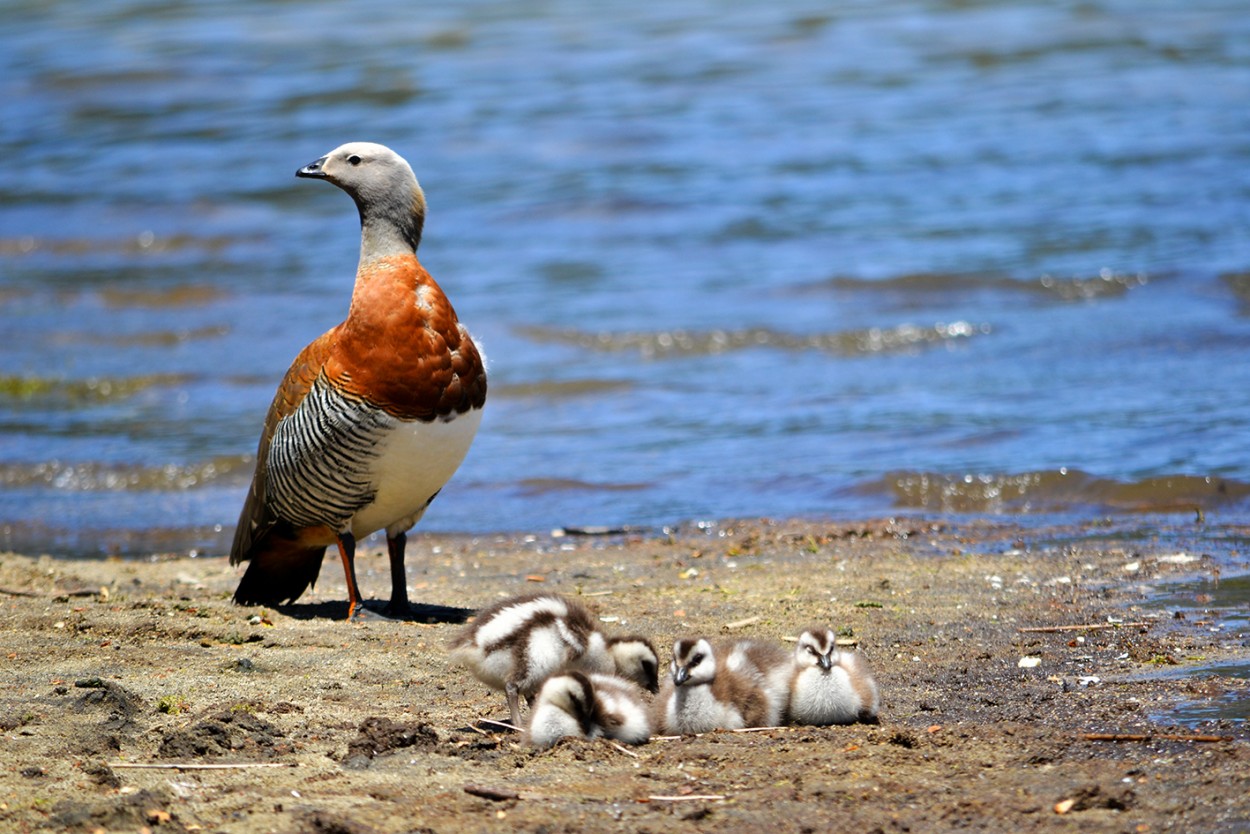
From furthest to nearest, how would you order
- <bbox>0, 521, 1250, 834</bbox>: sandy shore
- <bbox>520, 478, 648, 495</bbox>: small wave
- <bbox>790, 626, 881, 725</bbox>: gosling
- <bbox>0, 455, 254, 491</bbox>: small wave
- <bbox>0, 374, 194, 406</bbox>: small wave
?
<bbox>0, 374, 194, 406</bbox>: small wave → <bbox>0, 455, 254, 491</bbox>: small wave → <bbox>520, 478, 648, 495</bbox>: small wave → <bbox>790, 626, 881, 725</bbox>: gosling → <bbox>0, 521, 1250, 834</bbox>: sandy shore

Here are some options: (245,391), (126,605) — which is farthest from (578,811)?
(245,391)

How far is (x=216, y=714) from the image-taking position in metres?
6.21

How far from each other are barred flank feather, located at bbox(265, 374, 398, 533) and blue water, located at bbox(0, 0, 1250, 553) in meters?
3.00

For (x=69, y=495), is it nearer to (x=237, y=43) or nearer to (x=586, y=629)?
(x=586, y=629)

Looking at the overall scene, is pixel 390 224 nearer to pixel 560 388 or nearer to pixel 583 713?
pixel 583 713

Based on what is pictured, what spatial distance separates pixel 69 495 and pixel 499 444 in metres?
3.57

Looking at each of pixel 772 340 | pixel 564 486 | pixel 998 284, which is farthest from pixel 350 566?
pixel 998 284

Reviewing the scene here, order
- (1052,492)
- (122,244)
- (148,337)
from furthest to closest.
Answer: (122,244)
(148,337)
(1052,492)

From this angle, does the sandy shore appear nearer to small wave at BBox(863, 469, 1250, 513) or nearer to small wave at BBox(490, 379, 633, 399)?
small wave at BBox(863, 469, 1250, 513)

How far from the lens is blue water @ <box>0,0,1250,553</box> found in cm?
1241

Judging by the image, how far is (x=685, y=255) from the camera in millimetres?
20516

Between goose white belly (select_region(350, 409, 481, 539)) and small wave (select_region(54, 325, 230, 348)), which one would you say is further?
small wave (select_region(54, 325, 230, 348))

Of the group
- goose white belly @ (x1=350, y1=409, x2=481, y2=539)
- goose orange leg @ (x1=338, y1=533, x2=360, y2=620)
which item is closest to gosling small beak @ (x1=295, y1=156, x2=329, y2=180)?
goose white belly @ (x1=350, y1=409, x2=481, y2=539)

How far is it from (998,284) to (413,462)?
11.1 m
